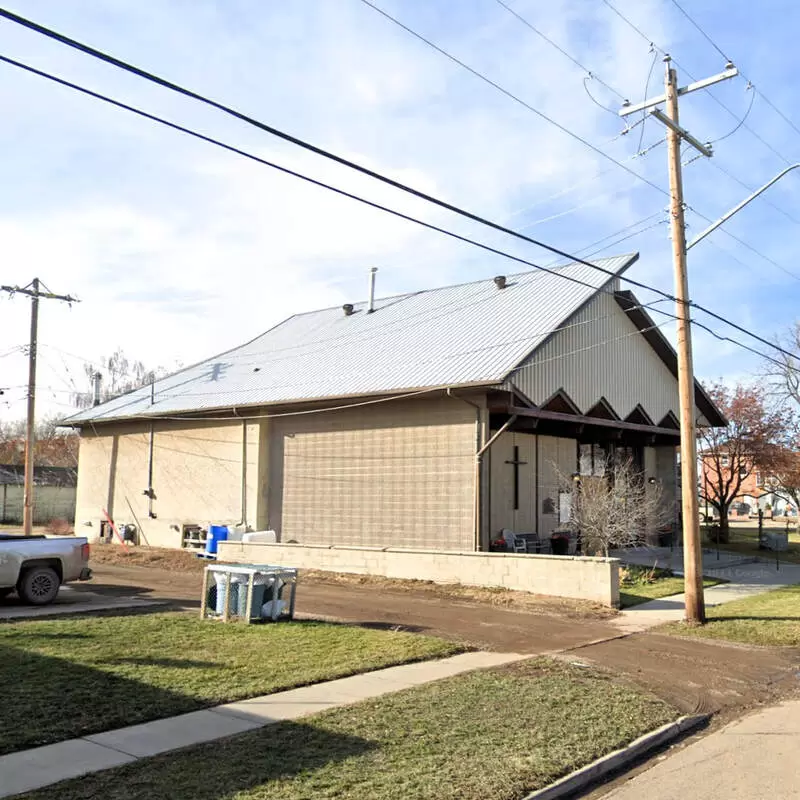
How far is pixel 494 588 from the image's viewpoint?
17344 millimetres

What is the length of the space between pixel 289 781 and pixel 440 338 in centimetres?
1977

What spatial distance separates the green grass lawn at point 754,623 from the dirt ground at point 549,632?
2.11 ft

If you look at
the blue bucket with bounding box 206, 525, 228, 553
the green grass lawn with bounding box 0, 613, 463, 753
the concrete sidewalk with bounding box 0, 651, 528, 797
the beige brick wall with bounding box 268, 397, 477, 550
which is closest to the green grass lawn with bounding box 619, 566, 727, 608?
the beige brick wall with bounding box 268, 397, 477, 550

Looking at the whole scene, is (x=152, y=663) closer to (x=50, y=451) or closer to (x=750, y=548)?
(x=750, y=548)

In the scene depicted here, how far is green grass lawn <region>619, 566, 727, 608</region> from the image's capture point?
55.9 ft

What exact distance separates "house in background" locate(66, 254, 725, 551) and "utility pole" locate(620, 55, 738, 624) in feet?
17.5

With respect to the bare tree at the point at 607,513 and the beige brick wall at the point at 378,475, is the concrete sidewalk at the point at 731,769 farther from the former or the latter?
the beige brick wall at the point at 378,475

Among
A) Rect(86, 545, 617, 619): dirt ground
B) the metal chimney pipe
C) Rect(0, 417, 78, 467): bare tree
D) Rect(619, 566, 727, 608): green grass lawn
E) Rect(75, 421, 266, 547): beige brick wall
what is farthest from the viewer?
Rect(0, 417, 78, 467): bare tree

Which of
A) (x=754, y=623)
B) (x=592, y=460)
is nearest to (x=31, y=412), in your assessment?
(x=592, y=460)

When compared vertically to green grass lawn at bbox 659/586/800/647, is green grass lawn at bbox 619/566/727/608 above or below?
above

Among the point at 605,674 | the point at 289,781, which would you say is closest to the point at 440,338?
the point at 605,674

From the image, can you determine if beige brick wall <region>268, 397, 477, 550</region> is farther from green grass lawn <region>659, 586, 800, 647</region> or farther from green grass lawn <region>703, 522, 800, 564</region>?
green grass lawn <region>703, 522, 800, 564</region>

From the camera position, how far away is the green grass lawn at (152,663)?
281 inches

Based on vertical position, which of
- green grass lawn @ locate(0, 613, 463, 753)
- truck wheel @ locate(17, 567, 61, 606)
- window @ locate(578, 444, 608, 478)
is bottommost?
green grass lawn @ locate(0, 613, 463, 753)
